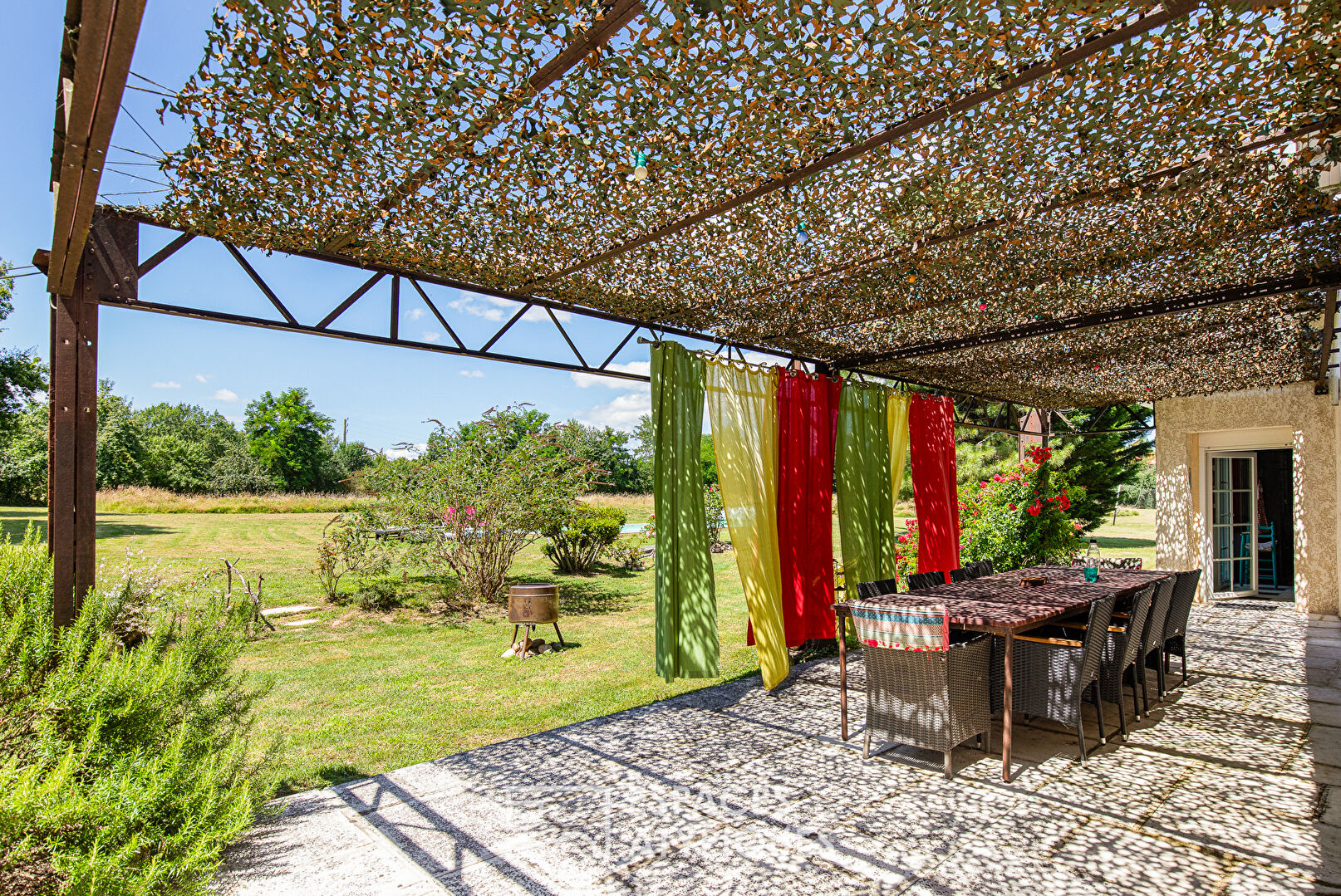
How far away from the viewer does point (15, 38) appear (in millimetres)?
2348

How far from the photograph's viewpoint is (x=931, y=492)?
25.8ft

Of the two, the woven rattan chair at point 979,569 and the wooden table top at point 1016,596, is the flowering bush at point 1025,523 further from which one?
the wooden table top at point 1016,596

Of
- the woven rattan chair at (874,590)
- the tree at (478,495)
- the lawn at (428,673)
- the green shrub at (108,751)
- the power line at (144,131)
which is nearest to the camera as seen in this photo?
the green shrub at (108,751)

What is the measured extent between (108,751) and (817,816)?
2.78 m

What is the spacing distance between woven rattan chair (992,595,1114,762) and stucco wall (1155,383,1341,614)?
684 centimetres

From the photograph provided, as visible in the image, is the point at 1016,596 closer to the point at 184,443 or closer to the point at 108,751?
the point at 108,751

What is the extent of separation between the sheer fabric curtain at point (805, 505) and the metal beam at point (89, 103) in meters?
4.73

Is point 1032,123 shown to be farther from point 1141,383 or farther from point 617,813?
point 1141,383

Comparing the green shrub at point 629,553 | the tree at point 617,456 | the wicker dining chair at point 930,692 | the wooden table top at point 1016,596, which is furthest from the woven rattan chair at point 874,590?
the tree at point 617,456

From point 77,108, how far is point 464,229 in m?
1.86

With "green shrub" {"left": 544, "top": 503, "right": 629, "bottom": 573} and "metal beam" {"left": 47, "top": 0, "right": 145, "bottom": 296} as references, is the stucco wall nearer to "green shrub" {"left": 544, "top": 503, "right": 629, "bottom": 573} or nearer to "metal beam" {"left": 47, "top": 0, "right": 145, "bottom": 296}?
"green shrub" {"left": 544, "top": 503, "right": 629, "bottom": 573}

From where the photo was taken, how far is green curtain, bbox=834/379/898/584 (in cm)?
680

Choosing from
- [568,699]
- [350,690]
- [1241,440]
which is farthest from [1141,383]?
[350,690]

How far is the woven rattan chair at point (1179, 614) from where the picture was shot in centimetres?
500
